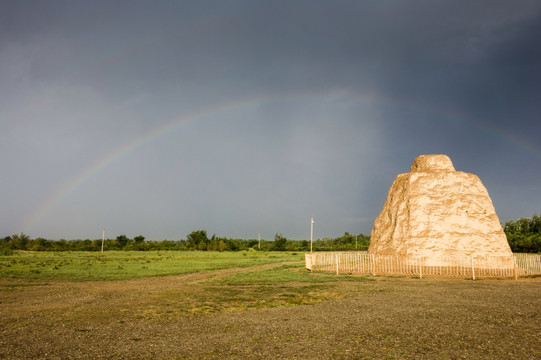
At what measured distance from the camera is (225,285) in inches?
945

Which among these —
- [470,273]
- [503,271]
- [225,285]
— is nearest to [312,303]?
[225,285]

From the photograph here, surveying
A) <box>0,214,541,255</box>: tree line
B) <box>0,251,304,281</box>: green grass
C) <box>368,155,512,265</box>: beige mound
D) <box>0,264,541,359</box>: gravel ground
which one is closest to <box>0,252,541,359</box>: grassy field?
<box>0,264,541,359</box>: gravel ground

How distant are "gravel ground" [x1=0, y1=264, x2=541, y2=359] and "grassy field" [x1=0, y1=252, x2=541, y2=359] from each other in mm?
32

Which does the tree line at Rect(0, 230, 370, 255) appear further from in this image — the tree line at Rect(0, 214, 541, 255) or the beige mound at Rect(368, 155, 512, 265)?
the beige mound at Rect(368, 155, 512, 265)

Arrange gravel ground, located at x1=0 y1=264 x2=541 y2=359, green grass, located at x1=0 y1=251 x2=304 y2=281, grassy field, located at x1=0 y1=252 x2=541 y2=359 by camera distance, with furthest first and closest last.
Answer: green grass, located at x1=0 y1=251 x2=304 y2=281, grassy field, located at x1=0 y1=252 x2=541 y2=359, gravel ground, located at x1=0 y1=264 x2=541 y2=359

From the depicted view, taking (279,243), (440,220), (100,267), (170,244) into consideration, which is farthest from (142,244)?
(440,220)

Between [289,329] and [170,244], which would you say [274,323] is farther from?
[170,244]

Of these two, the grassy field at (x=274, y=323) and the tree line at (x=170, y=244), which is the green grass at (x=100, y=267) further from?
the tree line at (x=170, y=244)

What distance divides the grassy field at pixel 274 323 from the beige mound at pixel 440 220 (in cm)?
1076

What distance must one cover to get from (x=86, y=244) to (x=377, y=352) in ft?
382

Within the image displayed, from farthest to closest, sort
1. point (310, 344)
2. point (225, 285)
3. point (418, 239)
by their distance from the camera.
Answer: point (418, 239) → point (225, 285) → point (310, 344)

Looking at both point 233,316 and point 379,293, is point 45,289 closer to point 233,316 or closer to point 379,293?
point 233,316

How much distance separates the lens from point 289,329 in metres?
11.1

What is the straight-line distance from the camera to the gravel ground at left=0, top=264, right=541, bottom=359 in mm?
8664
